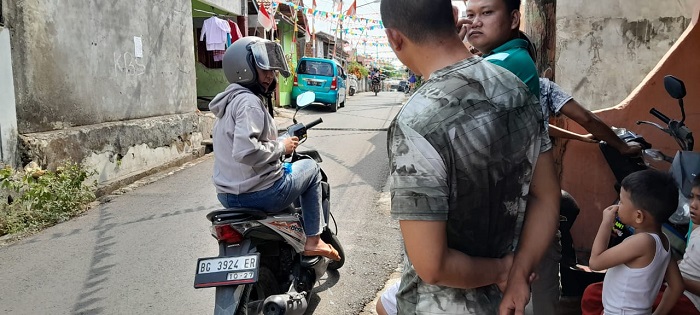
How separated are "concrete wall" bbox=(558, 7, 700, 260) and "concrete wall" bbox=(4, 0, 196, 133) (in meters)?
5.85

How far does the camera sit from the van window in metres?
19.2

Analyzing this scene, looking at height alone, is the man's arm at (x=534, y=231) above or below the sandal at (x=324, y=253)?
above

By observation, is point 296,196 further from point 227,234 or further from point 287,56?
point 287,56

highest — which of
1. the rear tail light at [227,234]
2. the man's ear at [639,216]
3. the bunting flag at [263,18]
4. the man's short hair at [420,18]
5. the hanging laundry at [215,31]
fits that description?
the bunting flag at [263,18]

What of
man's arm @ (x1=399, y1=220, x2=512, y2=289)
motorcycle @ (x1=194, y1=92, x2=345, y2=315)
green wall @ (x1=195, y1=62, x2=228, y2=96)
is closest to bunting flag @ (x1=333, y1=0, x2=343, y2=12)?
green wall @ (x1=195, y1=62, x2=228, y2=96)

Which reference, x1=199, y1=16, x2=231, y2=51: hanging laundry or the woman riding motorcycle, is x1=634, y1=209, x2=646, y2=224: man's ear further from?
x1=199, y1=16, x2=231, y2=51: hanging laundry

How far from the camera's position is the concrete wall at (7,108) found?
554 cm

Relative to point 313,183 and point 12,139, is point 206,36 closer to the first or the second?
point 12,139

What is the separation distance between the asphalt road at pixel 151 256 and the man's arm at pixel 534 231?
216 cm

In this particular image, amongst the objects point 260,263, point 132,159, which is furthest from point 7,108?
point 260,263

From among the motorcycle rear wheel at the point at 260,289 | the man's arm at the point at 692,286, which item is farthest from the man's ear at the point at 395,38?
the man's arm at the point at 692,286

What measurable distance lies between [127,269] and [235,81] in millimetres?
2174

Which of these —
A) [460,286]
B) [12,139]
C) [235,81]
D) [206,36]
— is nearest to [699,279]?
[460,286]

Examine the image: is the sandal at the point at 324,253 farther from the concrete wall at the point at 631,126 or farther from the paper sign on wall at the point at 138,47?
the paper sign on wall at the point at 138,47
